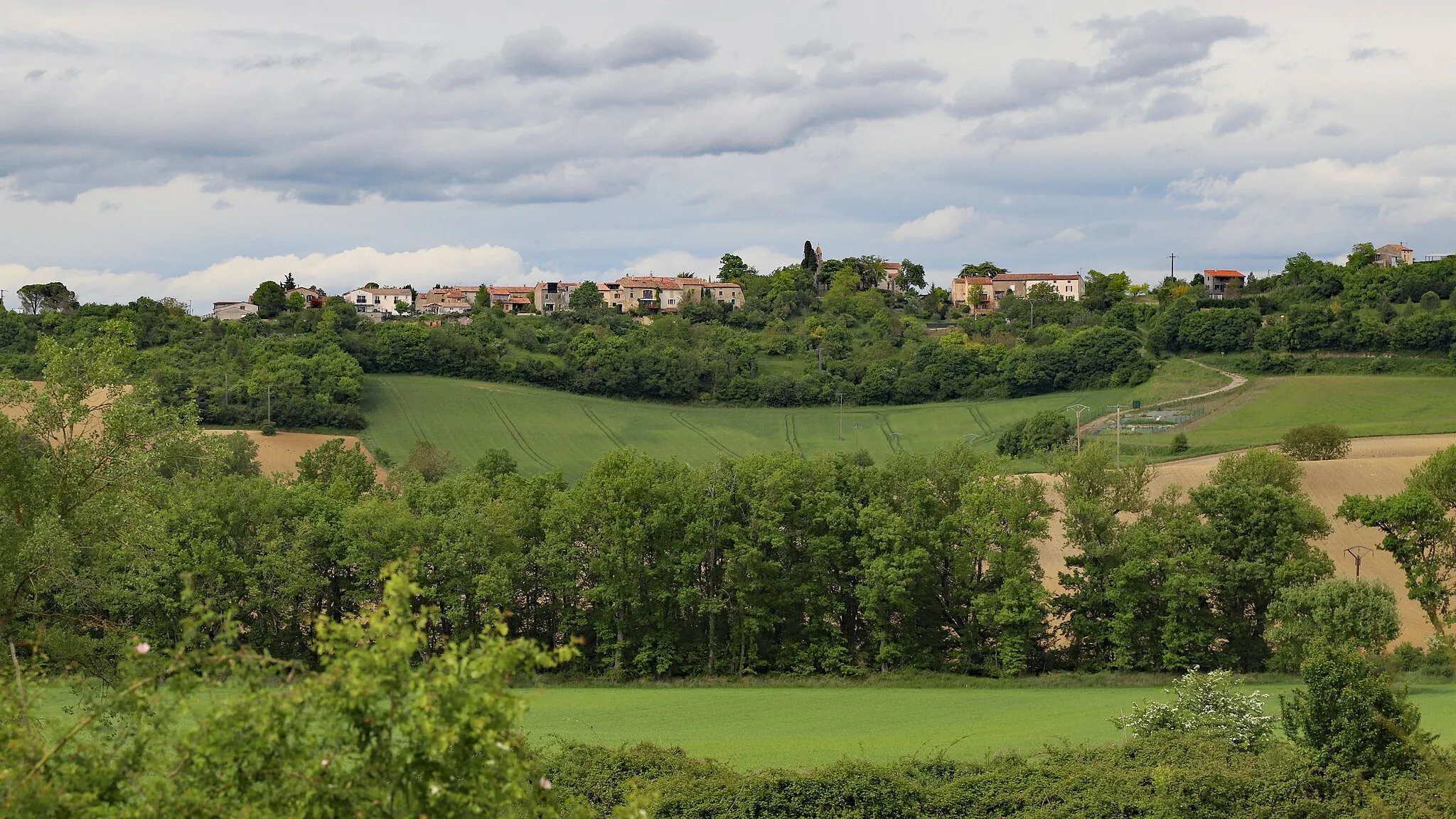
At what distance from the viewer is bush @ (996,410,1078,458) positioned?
8919 centimetres

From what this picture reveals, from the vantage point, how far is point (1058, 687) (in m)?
43.7

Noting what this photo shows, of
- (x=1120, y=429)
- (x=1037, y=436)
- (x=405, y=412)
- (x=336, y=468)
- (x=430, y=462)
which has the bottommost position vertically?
(x=430, y=462)

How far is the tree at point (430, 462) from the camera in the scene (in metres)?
84.9

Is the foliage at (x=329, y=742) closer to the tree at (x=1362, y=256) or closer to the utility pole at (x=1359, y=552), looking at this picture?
the utility pole at (x=1359, y=552)

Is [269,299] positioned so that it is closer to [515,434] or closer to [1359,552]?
[515,434]

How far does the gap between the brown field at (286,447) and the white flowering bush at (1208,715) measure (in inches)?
2644

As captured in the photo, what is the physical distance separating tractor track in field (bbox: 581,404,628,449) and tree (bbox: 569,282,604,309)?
55.5m

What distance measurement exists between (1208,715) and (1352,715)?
516cm

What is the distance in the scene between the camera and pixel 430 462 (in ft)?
282

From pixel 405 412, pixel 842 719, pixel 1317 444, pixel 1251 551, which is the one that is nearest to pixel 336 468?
pixel 405 412

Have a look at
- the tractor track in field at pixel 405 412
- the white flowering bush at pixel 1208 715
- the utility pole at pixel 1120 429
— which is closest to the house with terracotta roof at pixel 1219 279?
the utility pole at pixel 1120 429

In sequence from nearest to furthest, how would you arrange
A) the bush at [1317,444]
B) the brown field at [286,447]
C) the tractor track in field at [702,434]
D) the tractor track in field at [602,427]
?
the bush at [1317,444] → the brown field at [286,447] → the tractor track in field at [702,434] → the tractor track in field at [602,427]

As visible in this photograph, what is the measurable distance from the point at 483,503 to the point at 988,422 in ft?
212

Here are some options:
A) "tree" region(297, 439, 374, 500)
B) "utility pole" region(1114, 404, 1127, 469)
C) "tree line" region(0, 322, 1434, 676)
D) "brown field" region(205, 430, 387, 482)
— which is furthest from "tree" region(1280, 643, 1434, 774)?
"brown field" region(205, 430, 387, 482)
